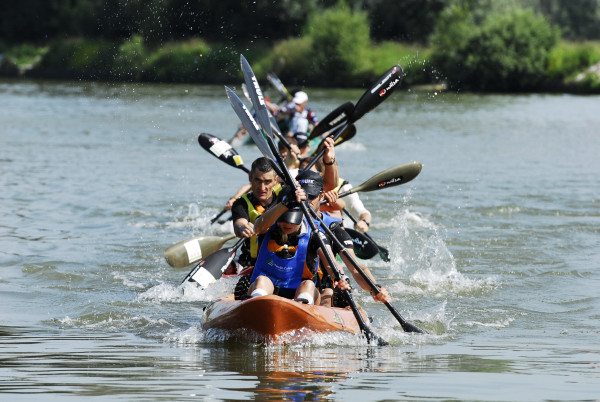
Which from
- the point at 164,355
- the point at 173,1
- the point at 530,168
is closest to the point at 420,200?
the point at 530,168

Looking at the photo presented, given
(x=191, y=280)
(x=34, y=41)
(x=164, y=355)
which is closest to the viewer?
(x=164, y=355)

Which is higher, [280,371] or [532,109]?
[532,109]

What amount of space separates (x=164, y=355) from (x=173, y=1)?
100ft

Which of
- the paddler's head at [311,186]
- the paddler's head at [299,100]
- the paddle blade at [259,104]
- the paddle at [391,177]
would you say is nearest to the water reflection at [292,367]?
the paddler's head at [311,186]

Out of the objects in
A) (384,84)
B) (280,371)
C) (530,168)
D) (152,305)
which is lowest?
(280,371)

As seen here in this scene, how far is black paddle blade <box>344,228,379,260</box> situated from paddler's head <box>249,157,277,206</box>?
6.39ft

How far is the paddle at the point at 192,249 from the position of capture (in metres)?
9.13

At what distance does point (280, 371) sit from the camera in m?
6.20

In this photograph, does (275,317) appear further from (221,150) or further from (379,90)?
(221,150)

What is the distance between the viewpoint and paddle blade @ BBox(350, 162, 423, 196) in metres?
9.23

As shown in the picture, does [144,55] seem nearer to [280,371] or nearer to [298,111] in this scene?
[298,111]

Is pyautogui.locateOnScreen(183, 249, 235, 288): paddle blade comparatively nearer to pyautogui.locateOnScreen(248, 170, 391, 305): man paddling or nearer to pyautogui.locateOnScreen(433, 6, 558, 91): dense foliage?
pyautogui.locateOnScreen(248, 170, 391, 305): man paddling

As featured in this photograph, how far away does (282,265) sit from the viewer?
7090 mm

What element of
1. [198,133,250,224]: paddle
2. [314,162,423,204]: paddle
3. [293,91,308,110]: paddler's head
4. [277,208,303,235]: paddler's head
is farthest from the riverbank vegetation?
[277,208,303,235]: paddler's head
